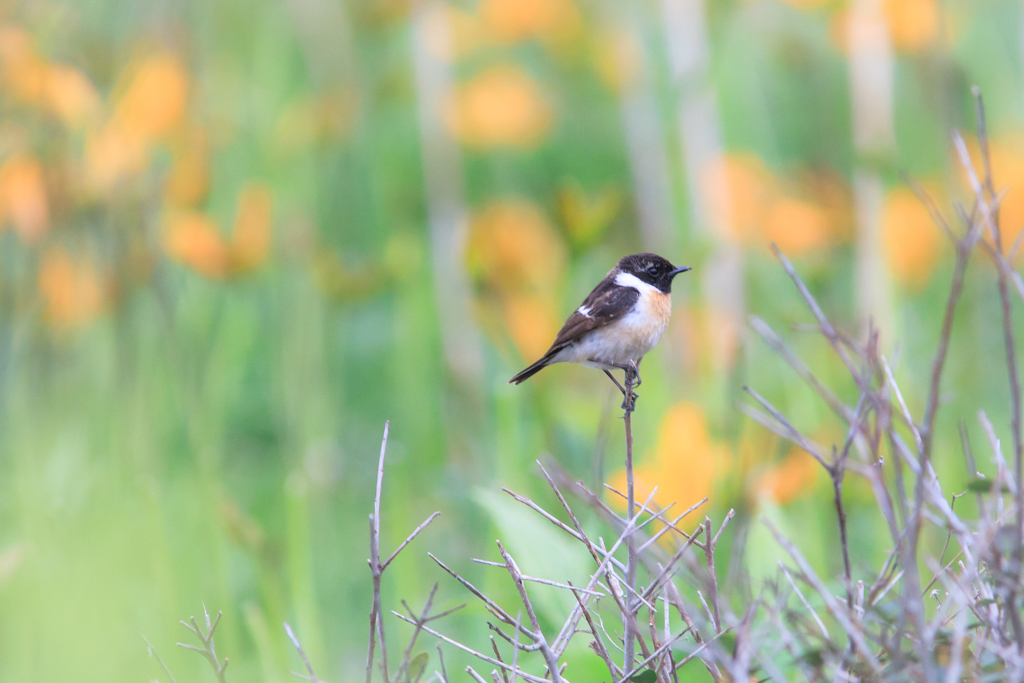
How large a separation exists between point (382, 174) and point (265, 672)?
2834 millimetres

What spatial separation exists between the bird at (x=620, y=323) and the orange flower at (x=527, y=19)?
1691 millimetres

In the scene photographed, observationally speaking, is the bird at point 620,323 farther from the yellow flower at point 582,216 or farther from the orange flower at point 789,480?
the orange flower at point 789,480

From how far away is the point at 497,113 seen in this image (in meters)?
3.27

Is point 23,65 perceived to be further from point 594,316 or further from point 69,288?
point 594,316

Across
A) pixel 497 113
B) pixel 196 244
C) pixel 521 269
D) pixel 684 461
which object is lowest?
pixel 684 461

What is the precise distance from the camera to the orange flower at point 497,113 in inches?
129

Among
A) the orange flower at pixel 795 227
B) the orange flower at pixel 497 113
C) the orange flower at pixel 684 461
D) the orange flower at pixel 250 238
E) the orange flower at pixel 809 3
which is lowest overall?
the orange flower at pixel 684 461

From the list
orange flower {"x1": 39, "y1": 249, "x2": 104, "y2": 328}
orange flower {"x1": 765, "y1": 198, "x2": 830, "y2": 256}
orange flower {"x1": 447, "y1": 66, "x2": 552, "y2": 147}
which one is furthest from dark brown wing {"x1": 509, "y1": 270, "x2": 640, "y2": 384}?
orange flower {"x1": 447, "y1": 66, "x2": 552, "y2": 147}

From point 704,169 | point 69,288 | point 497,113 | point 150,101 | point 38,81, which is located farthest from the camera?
point 497,113

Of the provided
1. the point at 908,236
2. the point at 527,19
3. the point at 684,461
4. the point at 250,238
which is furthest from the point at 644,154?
the point at 684,461

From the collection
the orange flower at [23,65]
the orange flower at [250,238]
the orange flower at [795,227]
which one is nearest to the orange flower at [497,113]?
the orange flower at [250,238]

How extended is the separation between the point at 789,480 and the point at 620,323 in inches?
25.6

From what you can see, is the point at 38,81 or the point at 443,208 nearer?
the point at 38,81

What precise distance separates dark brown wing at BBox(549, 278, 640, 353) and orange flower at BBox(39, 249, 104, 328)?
3.61ft
